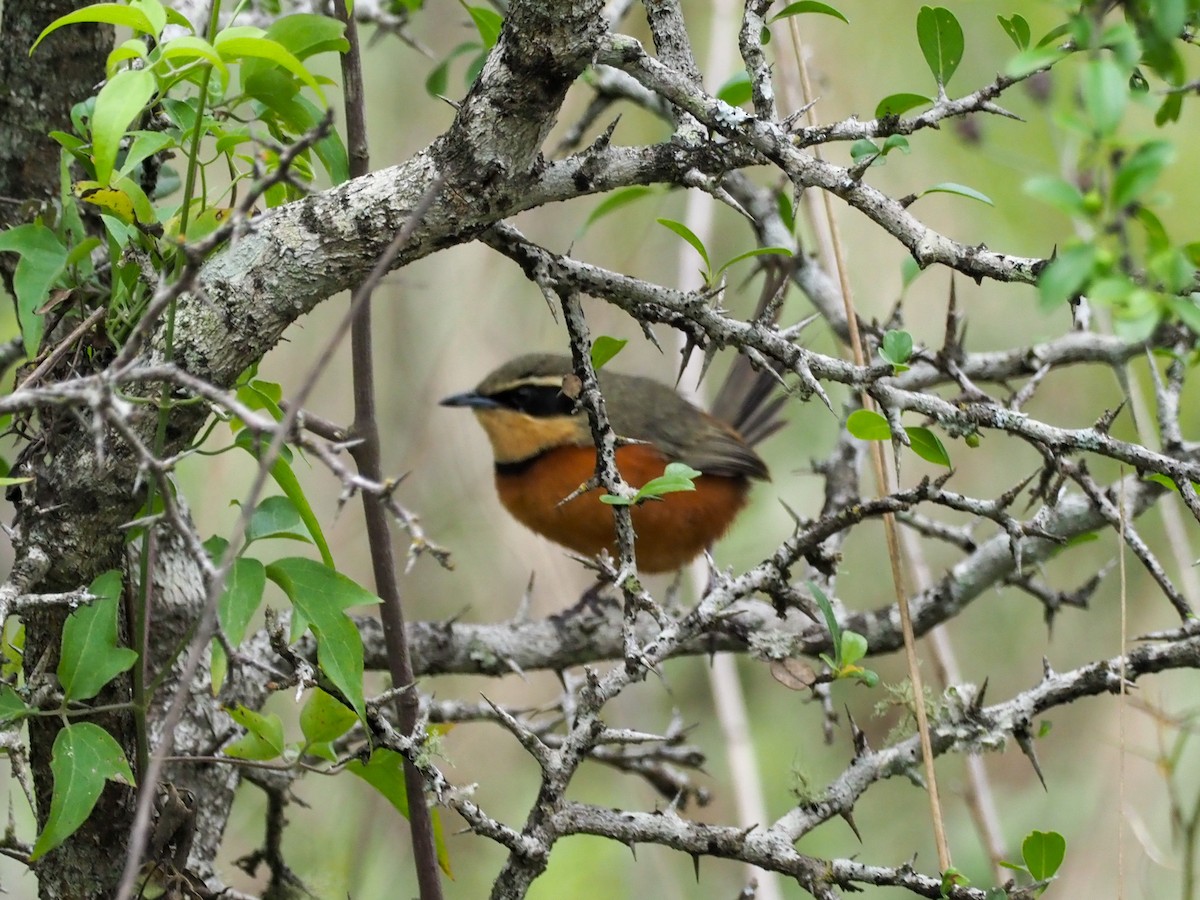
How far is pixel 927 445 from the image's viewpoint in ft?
5.63

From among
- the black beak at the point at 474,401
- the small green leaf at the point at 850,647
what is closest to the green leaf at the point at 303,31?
the small green leaf at the point at 850,647

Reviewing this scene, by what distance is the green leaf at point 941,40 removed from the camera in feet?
5.51

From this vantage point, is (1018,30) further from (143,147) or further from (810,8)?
(143,147)

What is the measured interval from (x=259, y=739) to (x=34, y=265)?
86 centimetres

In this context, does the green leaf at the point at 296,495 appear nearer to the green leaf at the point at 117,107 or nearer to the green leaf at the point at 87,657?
the green leaf at the point at 87,657

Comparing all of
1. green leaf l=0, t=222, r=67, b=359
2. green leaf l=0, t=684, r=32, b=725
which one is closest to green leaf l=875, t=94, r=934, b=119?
green leaf l=0, t=222, r=67, b=359

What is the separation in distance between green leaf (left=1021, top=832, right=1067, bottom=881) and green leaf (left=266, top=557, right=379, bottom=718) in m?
1.05

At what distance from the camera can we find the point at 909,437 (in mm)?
1753

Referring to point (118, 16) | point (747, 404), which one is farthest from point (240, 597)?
point (747, 404)

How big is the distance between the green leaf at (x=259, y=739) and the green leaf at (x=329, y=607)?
327mm

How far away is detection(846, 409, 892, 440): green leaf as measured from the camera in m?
1.70

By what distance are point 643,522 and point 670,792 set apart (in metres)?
1.87

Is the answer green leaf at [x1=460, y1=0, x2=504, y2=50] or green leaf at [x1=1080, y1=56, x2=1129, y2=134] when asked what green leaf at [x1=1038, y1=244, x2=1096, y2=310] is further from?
green leaf at [x1=460, y1=0, x2=504, y2=50]

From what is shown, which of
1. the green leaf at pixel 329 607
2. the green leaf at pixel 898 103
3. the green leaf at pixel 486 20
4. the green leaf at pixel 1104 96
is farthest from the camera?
the green leaf at pixel 486 20
